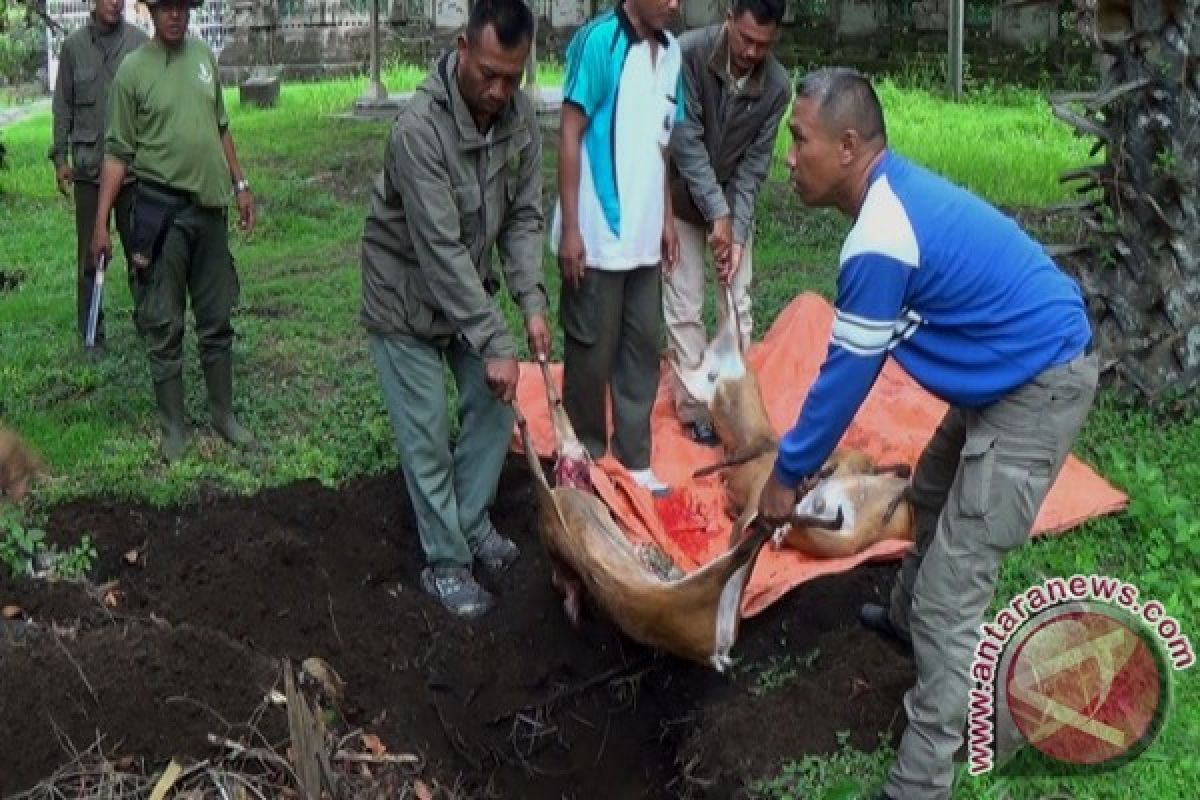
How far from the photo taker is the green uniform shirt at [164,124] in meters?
6.18

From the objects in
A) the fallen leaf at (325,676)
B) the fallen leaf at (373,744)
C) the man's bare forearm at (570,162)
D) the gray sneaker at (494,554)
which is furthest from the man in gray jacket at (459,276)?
the fallen leaf at (373,744)

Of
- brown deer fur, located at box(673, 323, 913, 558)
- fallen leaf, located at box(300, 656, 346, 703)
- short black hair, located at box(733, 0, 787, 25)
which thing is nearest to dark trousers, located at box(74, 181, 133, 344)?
brown deer fur, located at box(673, 323, 913, 558)

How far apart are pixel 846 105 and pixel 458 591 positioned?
2.61 meters

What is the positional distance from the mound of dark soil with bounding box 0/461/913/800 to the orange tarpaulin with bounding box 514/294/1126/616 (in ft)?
0.68

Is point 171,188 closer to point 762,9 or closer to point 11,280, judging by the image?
point 762,9

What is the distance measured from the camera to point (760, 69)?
238 inches

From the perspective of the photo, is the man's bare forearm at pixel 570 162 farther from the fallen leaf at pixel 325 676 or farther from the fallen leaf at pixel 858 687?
the fallen leaf at pixel 858 687

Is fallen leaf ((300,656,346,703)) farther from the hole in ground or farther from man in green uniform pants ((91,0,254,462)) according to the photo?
the hole in ground

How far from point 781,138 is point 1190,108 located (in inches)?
287

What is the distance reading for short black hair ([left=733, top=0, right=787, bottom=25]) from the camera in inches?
221

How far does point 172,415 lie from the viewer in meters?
6.44

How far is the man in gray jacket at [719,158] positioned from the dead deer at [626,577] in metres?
1.35

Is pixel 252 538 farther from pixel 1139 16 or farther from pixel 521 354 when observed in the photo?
pixel 1139 16

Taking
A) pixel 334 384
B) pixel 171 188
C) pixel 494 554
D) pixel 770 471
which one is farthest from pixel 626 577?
pixel 334 384
